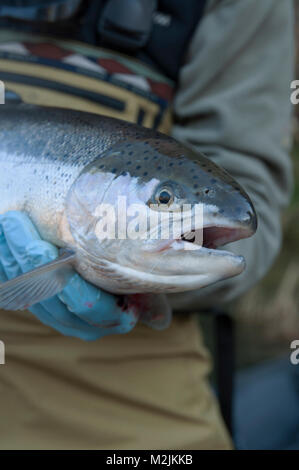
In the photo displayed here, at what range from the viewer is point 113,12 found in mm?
1470

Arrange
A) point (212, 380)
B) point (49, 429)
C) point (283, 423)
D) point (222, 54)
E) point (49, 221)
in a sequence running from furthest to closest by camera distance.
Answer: point (212, 380) < point (283, 423) < point (222, 54) < point (49, 429) < point (49, 221)

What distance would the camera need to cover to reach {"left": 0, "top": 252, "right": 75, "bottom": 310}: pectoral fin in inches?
38.4

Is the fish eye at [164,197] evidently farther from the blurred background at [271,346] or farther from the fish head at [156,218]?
the blurred background at [271,346]

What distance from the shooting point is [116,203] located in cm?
99

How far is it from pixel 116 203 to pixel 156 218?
0.09m

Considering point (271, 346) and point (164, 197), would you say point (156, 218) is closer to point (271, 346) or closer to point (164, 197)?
point (164, 197)

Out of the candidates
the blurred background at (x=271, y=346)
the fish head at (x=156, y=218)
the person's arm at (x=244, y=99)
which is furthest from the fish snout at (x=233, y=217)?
the blurred background at (x=271, y=346)

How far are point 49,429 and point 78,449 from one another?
0.10 meters

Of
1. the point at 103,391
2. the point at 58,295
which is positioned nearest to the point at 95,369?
the point at 103,391

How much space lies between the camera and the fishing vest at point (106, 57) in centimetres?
140

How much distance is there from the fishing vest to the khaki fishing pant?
604 mm

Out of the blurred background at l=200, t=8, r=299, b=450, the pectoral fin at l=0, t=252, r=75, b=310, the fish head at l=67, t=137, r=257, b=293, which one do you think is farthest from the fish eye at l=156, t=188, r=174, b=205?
the blurred background at l=200, t=8, r=299, b=450
